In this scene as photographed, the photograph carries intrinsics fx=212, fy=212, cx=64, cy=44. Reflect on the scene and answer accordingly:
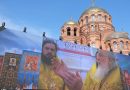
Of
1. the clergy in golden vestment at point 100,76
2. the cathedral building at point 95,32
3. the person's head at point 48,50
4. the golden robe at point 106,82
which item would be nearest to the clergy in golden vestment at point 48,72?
the person's head at point 48,50

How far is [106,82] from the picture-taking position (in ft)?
53.9

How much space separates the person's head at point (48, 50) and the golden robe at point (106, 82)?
3.24m

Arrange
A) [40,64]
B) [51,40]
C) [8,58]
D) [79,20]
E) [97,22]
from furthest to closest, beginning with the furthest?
[79,20], [97,22], [51,40], [40,64], [8,58]

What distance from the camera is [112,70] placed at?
56.3ft

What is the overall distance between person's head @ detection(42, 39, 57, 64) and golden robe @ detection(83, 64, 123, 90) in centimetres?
324

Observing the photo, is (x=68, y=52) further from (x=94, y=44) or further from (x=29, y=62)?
(x=94, y=44)

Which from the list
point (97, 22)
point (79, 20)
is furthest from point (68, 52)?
point (79, 20)

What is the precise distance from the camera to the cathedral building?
3350cm

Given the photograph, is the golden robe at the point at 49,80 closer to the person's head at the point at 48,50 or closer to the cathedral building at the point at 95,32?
the person's head at the point at 48,50

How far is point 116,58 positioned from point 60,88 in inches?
243

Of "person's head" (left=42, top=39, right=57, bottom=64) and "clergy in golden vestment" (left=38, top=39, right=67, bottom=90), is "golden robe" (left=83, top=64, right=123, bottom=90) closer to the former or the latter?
"clergy in golden vestment" (left=38, top=39, right=67, bottom=90)

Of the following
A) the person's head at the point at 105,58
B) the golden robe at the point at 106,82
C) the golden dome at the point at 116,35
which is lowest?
the golden robe at the point at 106,82

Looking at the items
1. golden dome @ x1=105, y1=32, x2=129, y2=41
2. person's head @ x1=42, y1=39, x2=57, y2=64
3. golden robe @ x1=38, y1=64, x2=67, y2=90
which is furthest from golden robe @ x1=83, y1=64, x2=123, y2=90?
golden dome @ x1=105, y1=32, x2=129, y2=41

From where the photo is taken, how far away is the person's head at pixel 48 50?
1417 centimetres
